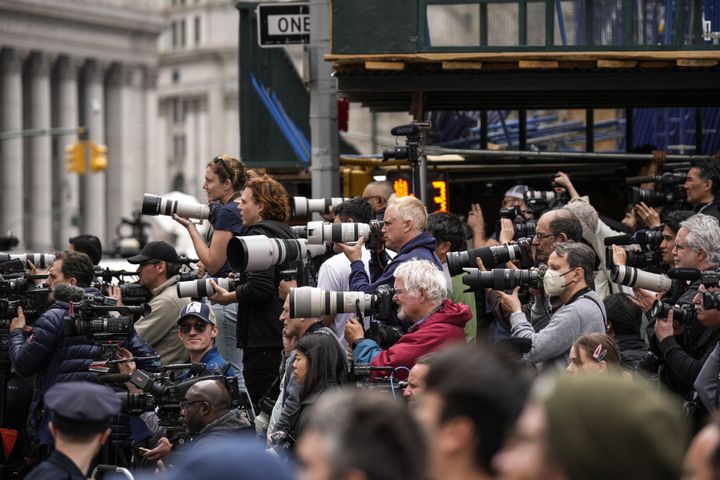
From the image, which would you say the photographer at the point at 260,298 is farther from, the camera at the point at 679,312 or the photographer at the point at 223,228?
the camera at the point at 679,312

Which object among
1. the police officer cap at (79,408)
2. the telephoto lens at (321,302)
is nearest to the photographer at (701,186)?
the telephoto lens at (321,302)

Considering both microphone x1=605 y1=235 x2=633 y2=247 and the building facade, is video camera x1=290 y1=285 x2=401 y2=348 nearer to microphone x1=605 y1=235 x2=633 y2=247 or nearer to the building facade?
microphone x1=605 y1=235 x2=633 y2=247

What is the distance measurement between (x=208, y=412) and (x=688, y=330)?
2.68 metres

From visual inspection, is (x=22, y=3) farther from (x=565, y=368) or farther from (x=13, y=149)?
(x=565, y=368)

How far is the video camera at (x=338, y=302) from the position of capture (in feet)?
26.1

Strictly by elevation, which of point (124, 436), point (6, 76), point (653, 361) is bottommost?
point (124, 436)

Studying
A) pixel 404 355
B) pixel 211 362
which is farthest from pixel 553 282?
pixel 211 362

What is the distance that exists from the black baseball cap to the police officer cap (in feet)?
17.8

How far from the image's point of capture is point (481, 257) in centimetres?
889

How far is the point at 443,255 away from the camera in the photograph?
1008 centimetres

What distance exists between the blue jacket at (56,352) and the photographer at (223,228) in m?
1.07

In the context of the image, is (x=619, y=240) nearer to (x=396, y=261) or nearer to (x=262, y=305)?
(x=396, y=261)

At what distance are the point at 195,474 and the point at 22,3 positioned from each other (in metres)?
83.0

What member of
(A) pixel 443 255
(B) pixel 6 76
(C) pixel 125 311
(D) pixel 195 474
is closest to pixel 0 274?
(C) pixel 125 311
